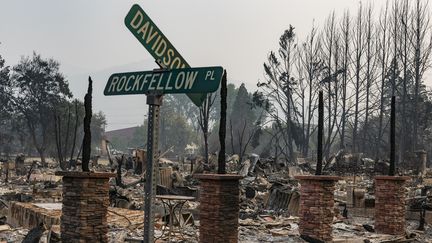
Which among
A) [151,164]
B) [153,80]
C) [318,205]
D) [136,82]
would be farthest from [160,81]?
[318,205]

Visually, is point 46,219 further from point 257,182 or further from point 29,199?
point 257,182

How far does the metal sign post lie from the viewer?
3.27 metres

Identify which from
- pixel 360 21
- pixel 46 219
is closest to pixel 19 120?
pixel 360 21

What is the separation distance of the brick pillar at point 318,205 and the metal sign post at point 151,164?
6681mm

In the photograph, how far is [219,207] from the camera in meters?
7.65

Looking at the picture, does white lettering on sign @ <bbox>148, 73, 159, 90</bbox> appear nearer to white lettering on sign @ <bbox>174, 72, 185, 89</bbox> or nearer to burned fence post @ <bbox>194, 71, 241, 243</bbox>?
white lettering on sign @ <bbox>174, 72, 185, 89</bbox>

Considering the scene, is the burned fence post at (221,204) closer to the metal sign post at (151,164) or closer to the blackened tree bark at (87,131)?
the blackened tree bark at (87,131)

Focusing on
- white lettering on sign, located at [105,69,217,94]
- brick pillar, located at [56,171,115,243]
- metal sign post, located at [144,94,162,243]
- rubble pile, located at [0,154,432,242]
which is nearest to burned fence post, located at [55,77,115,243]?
brick pillar, located at [56,171,115,243]

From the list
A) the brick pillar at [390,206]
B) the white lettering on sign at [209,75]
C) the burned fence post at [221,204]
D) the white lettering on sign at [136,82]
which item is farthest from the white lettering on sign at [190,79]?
the brick pillar at [390,206]

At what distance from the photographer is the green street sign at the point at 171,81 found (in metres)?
3.40

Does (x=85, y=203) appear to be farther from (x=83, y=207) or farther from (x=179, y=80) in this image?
(x=179, y=80)

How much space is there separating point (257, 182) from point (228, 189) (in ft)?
58.2

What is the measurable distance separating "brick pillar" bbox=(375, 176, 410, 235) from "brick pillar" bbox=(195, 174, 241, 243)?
5318 mm

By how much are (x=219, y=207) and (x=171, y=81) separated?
4431 mm
